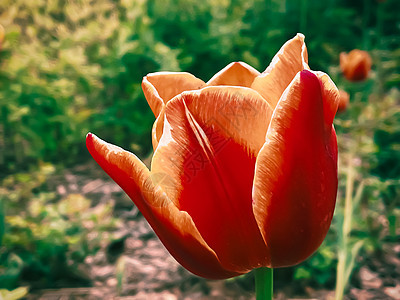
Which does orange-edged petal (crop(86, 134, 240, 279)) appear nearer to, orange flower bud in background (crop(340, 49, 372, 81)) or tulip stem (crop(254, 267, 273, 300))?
tulip stem (crop(254, 267, 273, 300))

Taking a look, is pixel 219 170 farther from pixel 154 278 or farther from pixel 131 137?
pixel 131 137

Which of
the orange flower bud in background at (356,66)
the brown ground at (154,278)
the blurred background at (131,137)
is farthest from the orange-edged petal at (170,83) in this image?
the orange flower bud in background at (356,66)

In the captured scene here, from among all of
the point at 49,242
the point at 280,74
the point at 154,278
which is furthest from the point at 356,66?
the point at 280,74

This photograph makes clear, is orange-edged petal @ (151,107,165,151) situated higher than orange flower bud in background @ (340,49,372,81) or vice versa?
orange-edged petal @ (151,107,165,151)

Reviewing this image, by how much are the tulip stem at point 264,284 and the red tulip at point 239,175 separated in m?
0.01

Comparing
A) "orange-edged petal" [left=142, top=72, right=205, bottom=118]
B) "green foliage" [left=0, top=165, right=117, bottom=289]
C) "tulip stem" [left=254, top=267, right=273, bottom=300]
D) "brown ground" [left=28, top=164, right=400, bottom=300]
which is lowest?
"brown ground" [left=28, top=164, right=400, bottom=300]

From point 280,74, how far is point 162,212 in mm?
194

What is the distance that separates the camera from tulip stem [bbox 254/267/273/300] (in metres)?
0.44

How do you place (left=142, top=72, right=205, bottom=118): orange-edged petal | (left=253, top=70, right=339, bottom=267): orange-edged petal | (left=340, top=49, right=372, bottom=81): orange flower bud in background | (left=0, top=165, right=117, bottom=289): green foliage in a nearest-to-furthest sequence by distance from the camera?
1. (left=253, top=70, right=339, bottom=267): orange-edged petal
2. (left=142, top=72, right=205, bottom=118): orange-edged petal
3. (left=0, top=165, right=117, bottom=289): green foliage
4. (left=340, top=49, right=372, bottom=81): orange flower bud in background

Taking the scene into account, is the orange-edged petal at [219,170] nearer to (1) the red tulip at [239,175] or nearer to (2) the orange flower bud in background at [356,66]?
(1) the red tulip at [239,175]

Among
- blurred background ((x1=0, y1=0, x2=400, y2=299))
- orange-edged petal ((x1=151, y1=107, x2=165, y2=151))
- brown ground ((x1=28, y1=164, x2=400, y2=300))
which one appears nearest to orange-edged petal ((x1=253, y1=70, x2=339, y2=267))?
orange-edged petal ((x1=151, y1=107, x2=165, y2=151))

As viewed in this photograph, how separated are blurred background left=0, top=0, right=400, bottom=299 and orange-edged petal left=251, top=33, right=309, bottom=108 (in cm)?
42

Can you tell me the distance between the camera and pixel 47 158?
240 centimetres

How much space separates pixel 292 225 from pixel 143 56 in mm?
2207
